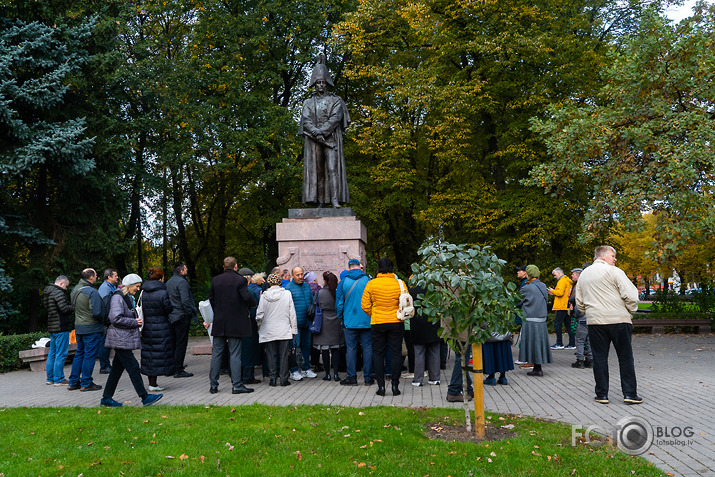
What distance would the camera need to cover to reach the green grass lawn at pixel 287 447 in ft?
→ 15.6

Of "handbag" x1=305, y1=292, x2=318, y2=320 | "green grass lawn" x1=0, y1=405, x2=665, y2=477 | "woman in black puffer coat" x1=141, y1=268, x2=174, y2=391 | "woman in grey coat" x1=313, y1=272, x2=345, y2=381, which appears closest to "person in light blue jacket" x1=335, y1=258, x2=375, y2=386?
"woman in grey coat" x1=313, y1=272, x2=345, y2=381

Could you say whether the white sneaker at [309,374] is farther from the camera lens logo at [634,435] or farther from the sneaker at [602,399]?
the camera lens logo at [634,435]

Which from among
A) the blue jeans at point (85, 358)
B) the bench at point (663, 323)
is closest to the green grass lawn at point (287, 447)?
the blue jeans at point (85, 358)

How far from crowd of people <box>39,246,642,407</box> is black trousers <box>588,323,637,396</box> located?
1 centimetres

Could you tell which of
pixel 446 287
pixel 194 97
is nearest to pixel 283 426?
pixel 446 287

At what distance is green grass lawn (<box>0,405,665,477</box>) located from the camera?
4.76 meters

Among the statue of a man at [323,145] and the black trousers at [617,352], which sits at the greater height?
the statue of a man at [323,145]

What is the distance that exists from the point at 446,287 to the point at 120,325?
4494 mm

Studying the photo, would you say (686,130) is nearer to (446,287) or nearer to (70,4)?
(446,287)

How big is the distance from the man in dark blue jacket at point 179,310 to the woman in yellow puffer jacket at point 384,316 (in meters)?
3.78

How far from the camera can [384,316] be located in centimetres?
800

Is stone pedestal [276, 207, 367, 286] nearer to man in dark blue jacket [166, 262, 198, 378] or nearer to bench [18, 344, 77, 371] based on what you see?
man in dark blue jacket [166, 262, 198, 378]

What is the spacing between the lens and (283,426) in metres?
6.10

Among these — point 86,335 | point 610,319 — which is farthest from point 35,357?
point 610,319
